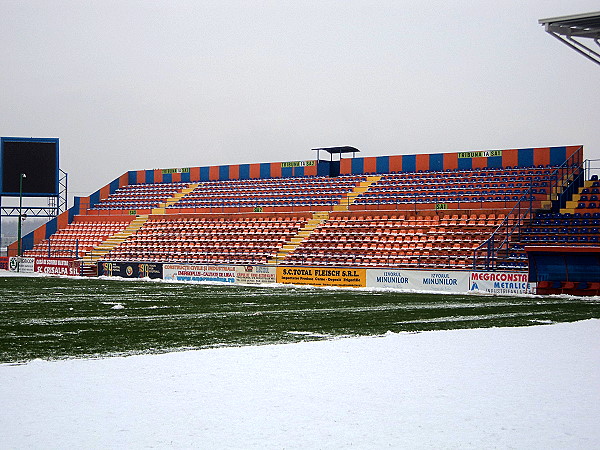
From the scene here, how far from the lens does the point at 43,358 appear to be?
11062 mm

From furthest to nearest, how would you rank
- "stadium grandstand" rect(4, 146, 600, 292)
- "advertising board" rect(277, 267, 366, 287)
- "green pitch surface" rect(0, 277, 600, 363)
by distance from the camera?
"stadium grandstand" rect(4, 146, 600, 292) → "advertising board" rect(277, 267, 366, 287) → "green pitch surface" rect(0, 277, 600, 363)

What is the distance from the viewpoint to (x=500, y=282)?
27.7 metres

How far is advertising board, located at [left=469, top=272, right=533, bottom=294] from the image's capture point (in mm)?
27172

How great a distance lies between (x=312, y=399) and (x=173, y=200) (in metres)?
45.0

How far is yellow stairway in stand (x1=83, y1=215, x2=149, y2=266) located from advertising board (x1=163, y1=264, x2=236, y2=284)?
23.5ft

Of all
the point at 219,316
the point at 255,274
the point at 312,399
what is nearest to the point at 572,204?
the point at 255,274

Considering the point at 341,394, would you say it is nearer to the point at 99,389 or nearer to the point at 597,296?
the point at 99,389

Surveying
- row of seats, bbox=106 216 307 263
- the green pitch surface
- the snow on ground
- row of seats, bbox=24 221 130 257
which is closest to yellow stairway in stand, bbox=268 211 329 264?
row of seats, bbox=106 216 307 263

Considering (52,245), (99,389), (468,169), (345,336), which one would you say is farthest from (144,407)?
(52,245)

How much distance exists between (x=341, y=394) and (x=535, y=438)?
2.51 metres

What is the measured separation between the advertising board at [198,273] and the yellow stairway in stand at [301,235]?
9.51 feet

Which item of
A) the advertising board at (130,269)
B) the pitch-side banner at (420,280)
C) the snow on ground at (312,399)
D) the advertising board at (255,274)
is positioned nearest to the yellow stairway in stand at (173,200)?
the advertising board at (130,269)

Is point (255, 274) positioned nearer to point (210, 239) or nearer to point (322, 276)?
point (322, 276)

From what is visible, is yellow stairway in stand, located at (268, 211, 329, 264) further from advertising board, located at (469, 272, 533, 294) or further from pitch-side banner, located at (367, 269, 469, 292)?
advertising board, located at (469, 272, 533, 294)
